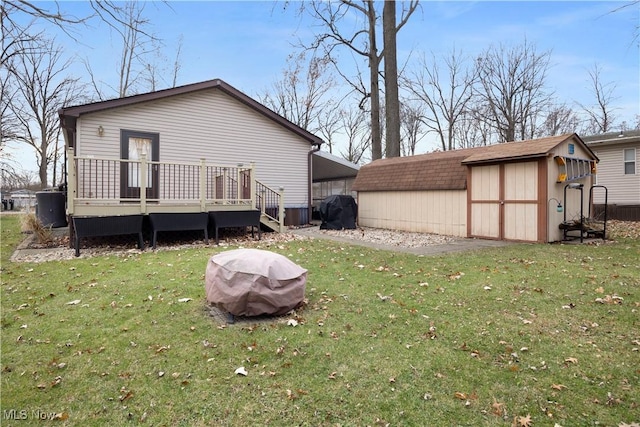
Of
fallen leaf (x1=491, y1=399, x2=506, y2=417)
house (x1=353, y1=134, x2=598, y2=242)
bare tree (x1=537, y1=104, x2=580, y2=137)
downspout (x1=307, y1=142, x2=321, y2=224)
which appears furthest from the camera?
bare tree (x1=537, y1=104, x2=580, y2=137)

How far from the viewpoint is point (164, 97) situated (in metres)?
11.0

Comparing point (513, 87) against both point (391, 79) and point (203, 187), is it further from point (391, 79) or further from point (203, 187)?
point (203, 187)

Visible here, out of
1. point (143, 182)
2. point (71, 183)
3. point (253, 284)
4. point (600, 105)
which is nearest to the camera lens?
point (253, 284)

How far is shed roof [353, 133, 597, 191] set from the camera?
9258mm

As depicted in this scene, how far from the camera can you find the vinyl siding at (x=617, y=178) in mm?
15375

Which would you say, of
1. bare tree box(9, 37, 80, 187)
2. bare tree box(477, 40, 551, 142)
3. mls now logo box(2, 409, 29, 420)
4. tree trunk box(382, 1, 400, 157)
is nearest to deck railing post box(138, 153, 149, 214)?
mls now logo box(2, 409, 29, 420)

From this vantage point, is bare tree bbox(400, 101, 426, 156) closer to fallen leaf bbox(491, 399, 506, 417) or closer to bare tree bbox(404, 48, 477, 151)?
bare tree bbox(404, 48, 477, 151)

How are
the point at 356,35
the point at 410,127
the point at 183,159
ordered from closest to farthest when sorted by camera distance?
the point at 183,159 → the point at 356,35 → the point at 410,127

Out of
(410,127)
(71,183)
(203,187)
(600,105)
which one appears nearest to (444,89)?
(410,127)

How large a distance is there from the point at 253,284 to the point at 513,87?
28903 mm

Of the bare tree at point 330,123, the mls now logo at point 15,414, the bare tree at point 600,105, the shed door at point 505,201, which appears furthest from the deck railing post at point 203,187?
the bare tree at point 600,105

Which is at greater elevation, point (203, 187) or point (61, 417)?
point (203, 187)

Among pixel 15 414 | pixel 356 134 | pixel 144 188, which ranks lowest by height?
pixel 15 414

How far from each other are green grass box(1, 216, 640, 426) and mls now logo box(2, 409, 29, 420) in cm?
2
